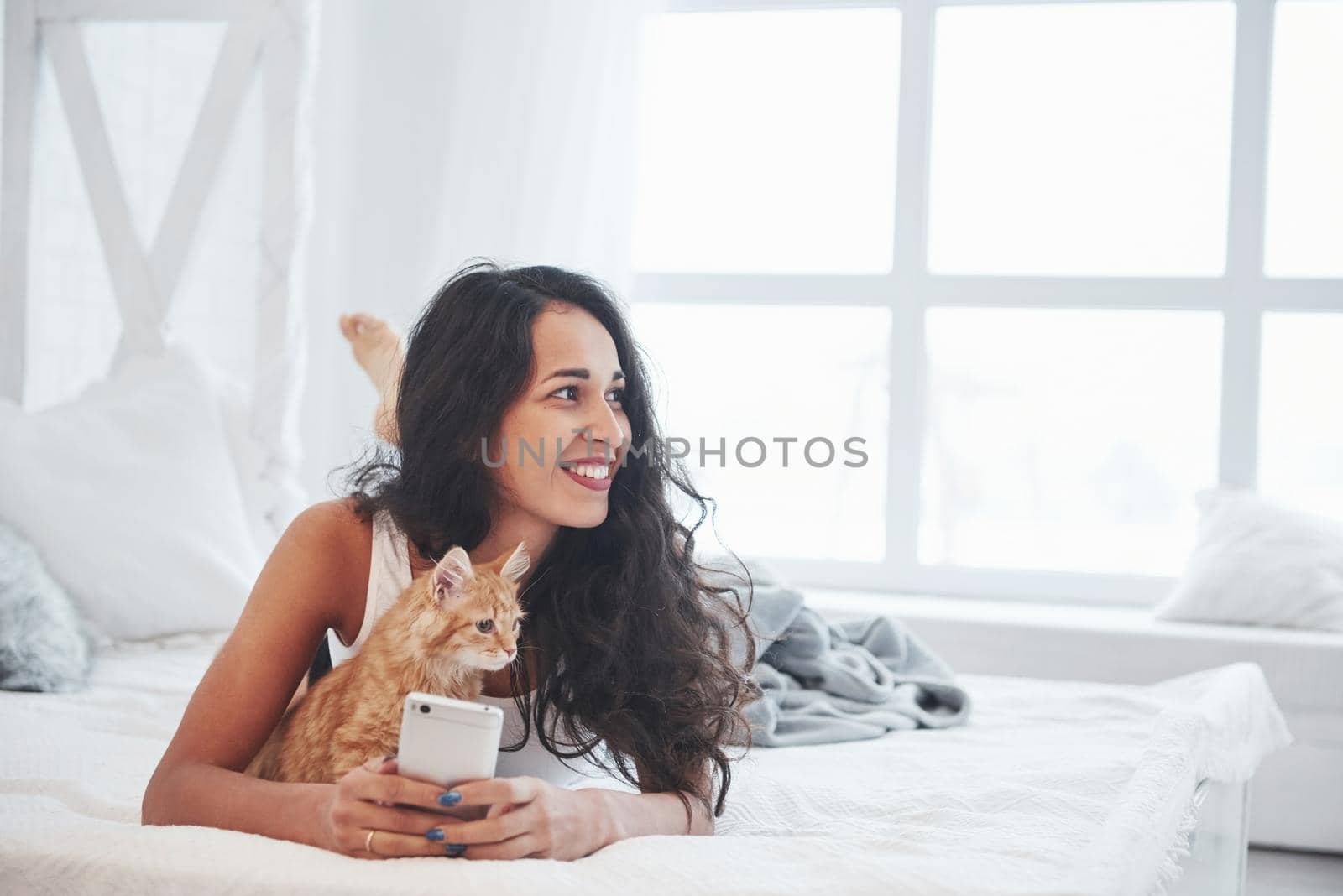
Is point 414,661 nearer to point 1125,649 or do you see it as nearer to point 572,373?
point 572,373

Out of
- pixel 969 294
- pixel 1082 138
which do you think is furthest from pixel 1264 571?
pixel 1082 138

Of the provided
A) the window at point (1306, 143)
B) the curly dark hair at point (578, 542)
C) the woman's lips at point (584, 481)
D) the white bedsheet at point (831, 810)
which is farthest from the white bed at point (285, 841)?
the window at point (1306, 143)

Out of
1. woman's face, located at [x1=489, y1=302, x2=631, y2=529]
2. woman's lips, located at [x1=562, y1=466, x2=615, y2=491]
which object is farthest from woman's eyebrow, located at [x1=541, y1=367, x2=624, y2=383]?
woman's lips, located at [x1=562, y1=466, x2=615, y2=491]

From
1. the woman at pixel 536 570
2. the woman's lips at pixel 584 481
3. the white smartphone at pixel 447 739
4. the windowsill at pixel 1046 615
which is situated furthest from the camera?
the windowsill at pixel 1046 615

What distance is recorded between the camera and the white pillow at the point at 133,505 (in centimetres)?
247

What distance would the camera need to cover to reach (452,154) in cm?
391

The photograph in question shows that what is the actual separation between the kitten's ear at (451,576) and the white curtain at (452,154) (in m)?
2.53

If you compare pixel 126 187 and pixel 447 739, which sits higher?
pixel 126 187

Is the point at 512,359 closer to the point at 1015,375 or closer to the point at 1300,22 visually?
the point at 1015,375

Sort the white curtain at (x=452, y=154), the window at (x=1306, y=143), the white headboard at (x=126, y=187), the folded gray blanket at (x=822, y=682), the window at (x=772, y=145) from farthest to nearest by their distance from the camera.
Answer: the window at (x=772, y=145) → the white curtain at (x=452, y=154) → the window at (x=1306, y=143) → the white headboard at (x=126, y=187) → the folded gray blanket at (x=822, y=682)

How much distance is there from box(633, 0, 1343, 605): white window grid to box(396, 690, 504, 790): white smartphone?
288cm

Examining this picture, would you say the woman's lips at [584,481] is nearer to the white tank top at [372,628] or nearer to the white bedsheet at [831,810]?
the white tank top at [372,628]

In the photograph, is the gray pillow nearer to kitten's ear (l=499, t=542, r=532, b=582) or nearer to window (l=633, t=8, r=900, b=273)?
kitten's ear (l=499, t=542, r=532, b=582)

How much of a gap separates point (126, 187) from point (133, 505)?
1.13m
